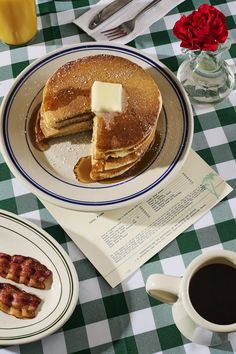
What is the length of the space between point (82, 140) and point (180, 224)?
0.88 feet

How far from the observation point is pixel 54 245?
1215mm

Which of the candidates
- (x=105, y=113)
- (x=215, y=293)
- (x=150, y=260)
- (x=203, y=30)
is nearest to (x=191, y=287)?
(x=215, y=293)

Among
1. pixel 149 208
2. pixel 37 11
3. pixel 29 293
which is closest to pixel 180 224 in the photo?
pixel 149 208

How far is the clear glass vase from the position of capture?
1410 millimetres

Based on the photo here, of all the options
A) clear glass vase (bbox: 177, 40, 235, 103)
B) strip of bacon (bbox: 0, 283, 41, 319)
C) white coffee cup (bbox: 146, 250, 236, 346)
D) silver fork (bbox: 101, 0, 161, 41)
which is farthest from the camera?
silver fork (bbox: 101, 0, 161, 41)

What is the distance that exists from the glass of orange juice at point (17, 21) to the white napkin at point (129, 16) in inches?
4.4

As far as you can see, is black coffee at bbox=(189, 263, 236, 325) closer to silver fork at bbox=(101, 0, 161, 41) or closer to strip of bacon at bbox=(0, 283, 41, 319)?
strip of bacon at bbox=(0, 283, 41, 319)

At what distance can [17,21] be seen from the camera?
1.46 meters

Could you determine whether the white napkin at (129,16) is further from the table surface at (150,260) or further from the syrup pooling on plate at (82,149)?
the syrup pooling on plate at (82,149)

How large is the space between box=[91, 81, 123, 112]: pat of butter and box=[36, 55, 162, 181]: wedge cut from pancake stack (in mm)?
11

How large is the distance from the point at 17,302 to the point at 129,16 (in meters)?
0.71

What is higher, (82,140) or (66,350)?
(82,140)

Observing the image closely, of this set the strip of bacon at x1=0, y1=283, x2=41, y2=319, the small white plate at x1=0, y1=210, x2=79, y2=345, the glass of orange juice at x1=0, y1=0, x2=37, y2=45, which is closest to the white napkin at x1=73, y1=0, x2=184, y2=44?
the glass of orange juice at x1=0, y1=0, x2=37, y2=45

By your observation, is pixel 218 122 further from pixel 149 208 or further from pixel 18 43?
pixel 18 43
